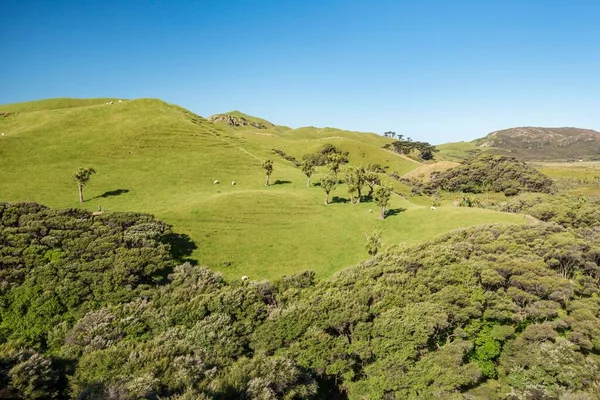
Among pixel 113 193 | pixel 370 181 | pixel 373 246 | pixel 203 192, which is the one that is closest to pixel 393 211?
pixel 370 181

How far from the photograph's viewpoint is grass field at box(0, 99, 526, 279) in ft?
189

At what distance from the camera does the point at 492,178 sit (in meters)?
152

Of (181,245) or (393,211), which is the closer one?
(181,245)

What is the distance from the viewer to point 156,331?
1224 inches

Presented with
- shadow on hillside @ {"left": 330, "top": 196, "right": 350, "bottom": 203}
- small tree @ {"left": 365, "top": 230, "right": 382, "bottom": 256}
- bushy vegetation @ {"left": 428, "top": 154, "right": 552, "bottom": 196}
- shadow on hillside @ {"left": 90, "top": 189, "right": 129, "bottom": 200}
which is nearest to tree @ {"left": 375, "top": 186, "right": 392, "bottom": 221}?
shadow on hillside @ {"left": 330, "top": 196, "right": 350, "bottom": 203}

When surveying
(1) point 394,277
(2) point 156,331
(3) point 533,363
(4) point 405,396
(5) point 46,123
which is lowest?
(4) point 405,396

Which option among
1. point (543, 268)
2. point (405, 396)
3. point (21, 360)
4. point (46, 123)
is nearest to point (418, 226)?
point (543, 268)

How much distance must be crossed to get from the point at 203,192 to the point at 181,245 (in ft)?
97.7

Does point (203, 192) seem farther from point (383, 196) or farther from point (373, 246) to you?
point (373, 246)

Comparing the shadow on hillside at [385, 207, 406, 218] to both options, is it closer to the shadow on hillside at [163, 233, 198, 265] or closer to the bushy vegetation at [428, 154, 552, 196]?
the shadow on hillside at [163, 233, 198, 265]

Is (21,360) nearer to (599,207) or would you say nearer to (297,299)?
(297,299)

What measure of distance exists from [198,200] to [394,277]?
4884 cm

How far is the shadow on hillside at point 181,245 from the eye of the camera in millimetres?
50844

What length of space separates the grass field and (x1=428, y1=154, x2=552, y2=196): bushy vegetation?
4186 centimetres
